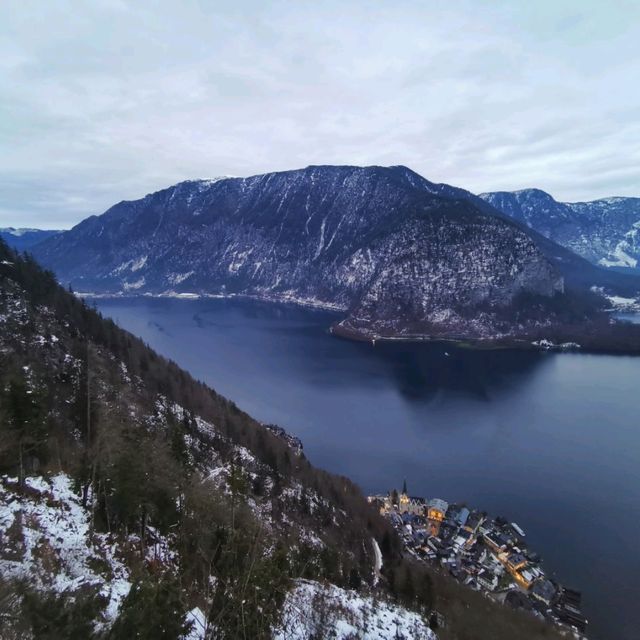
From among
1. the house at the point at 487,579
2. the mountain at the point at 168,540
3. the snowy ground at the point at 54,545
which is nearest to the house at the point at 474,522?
the house at the point at 487,579

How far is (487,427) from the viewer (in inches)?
2576

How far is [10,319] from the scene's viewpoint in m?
43.4

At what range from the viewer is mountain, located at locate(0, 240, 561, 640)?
8219 mm

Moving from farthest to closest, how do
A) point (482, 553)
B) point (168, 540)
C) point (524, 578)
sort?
point (482, 553), point (524, 578), point (168, 540)

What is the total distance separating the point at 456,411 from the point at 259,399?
33630 mm

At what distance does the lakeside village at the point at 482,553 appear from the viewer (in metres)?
30.6

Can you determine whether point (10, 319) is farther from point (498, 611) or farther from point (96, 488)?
point (498, 611)

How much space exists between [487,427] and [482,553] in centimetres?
3089

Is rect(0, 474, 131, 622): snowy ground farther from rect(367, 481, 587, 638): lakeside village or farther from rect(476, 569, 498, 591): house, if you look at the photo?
rect(476, 569, 498, 591): house

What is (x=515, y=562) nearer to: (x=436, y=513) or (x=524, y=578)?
(x=524, y=578)

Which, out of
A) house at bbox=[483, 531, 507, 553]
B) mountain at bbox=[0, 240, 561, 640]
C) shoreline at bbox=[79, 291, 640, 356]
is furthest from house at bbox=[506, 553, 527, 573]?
shoreline at bbox=[79, 291, 640, 356]

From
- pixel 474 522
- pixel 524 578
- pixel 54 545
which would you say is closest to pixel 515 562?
pixel 524 578

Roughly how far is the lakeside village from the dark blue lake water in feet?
6.15

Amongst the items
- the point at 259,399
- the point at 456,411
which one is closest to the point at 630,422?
the point at 456,411
